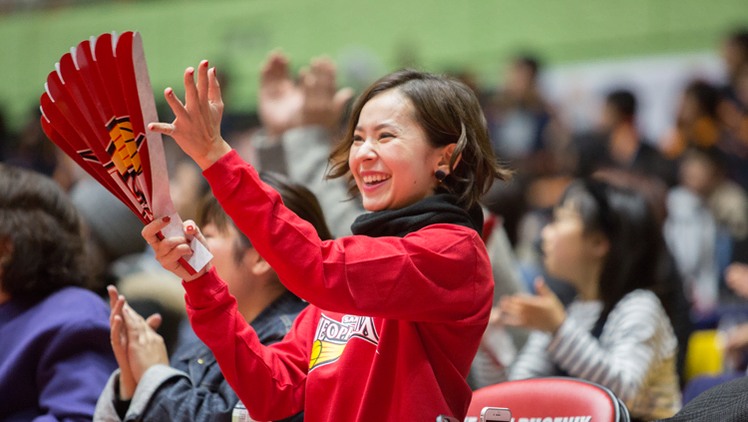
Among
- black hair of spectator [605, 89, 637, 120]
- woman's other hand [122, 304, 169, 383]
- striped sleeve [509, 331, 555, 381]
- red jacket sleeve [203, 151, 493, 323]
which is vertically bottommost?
striped sleeve [509, 331, 555, 381]

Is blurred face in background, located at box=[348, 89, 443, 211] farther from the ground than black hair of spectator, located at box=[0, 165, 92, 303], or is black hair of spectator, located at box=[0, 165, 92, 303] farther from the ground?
blurred face in background, located at box=[348, 89, 443, 211]

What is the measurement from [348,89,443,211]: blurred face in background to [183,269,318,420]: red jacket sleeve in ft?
1.28

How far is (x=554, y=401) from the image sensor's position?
5.85 ft

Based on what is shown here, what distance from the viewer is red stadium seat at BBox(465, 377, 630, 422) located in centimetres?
167

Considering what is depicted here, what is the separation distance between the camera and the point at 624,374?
2.42m

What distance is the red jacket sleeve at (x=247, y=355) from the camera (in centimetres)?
150

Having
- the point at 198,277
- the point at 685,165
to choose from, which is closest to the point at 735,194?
the point at 685,165

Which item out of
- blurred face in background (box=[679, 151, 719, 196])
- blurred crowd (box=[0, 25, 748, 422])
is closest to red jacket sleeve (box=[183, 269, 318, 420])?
blurred crowd (box=[0, 25, 748, 422])

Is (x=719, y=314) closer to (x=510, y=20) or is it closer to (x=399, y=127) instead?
(x=399, y=127)

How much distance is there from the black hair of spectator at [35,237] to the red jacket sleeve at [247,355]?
99 centimetres

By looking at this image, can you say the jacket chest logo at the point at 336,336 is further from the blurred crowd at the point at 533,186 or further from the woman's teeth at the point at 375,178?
the blurred crowd at the point at 533,186

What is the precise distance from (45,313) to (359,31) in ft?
24.7

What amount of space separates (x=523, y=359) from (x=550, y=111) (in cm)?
463

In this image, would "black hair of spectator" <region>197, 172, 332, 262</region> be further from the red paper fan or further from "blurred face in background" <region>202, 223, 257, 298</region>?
the red paper fan
